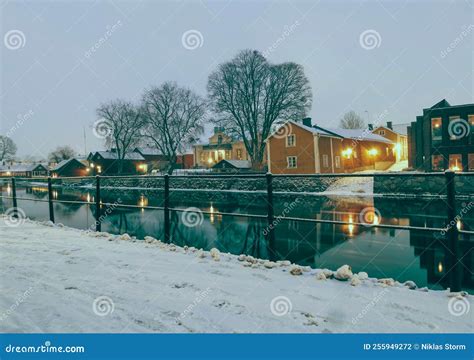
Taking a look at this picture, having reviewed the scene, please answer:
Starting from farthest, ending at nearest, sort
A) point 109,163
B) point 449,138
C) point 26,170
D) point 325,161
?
point 26,170 → point 109,163 → point 325,161 → point 449,138

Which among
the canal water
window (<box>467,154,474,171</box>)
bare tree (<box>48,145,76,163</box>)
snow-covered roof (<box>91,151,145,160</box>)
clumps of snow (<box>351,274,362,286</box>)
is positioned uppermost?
bare tree (<box>48,145,76,163</box>)

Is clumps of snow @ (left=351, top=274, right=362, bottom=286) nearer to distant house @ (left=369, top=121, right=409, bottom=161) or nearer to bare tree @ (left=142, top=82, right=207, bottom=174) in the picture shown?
bare tree @ (left=142, top=82, right=207, bottom=174)

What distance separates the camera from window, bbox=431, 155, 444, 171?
28923mm

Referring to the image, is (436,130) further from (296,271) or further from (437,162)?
(296,271)

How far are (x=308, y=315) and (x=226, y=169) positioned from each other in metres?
41.8

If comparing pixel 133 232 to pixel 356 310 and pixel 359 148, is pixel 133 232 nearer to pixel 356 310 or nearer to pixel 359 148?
pixel 356 310

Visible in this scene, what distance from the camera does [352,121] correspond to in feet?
251

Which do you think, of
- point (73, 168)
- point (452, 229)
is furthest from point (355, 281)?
point (73, 168)

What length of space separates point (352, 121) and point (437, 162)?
49.8 metres

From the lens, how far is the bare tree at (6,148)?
93938 millimetres

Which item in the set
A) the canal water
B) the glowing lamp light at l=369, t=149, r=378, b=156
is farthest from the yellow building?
the canal water

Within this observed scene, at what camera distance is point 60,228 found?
289 inches

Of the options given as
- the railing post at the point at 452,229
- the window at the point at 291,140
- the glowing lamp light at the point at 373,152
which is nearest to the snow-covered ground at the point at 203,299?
the railing post at the point at 452,229

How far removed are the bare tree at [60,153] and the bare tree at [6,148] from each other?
11.8 m
